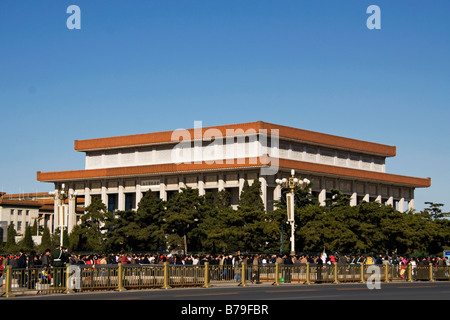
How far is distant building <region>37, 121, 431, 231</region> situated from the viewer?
83.7m

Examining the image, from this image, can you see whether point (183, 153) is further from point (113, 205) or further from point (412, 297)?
point (412, 297)

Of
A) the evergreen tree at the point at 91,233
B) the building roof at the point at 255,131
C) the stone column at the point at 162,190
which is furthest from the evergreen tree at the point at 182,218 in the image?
the stone column at the point at 162,190

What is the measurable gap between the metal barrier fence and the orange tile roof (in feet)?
137

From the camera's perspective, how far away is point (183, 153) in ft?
297

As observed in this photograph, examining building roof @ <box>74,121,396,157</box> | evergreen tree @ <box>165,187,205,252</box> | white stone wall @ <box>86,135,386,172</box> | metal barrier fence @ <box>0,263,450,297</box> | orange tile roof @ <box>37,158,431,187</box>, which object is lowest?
metal barrier fence @ <box>0,263,450,297</box>

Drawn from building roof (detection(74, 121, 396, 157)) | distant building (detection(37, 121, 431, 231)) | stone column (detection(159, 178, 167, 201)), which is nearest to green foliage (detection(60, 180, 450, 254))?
distant building (detection(37, 121, 431, 231))

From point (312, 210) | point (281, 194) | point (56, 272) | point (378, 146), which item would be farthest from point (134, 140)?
point (56, 272)

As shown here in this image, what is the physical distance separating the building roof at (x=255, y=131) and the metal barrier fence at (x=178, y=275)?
44.6 m

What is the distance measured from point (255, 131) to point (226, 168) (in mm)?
5001

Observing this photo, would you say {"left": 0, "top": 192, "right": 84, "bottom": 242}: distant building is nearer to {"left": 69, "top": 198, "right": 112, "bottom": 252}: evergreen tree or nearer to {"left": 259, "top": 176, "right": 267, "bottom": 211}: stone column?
{"left": 69, "top": 198, "right": 112, "bottom": 252}: evergreen tree

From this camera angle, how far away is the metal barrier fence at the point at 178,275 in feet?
83.2

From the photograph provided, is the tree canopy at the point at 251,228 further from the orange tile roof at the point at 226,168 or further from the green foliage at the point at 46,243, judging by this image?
the orange tile roof at the point at 226,168

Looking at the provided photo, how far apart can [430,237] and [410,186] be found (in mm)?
35637

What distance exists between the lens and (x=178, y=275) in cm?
2994
